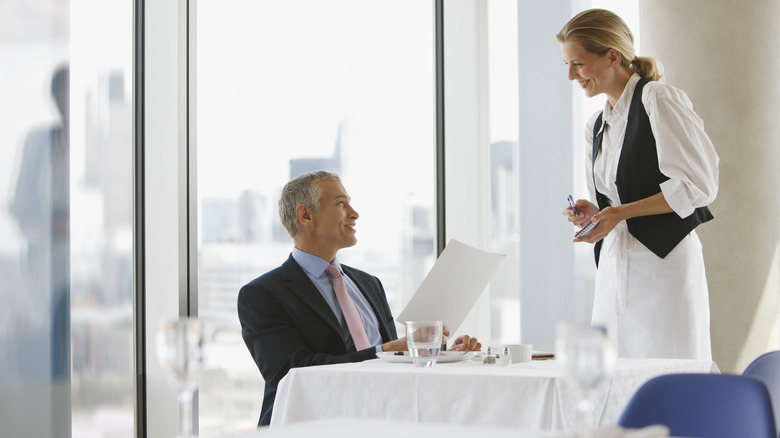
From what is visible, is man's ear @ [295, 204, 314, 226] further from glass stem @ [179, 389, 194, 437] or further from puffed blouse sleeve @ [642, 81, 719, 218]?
glass stem @ [179, 389, 194, 437]

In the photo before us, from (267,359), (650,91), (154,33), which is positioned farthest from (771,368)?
(154,33)

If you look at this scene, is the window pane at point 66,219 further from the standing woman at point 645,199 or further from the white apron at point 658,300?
the white apron at point 658,300

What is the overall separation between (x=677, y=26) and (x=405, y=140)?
5.37ft

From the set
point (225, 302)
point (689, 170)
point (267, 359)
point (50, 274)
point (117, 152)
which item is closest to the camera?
point (267, 359)

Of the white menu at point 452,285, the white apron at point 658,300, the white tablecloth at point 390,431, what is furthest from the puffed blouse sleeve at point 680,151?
the white tablecloth at point 390,431

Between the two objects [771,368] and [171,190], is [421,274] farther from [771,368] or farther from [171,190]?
[771,368]

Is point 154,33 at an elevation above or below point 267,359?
above

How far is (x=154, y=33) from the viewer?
338 centimetres

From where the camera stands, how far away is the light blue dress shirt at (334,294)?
2.63 meters

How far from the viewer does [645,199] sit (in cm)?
271

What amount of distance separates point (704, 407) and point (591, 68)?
4.95 feet

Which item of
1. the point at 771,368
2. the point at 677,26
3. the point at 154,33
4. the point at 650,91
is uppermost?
the point at 677,26

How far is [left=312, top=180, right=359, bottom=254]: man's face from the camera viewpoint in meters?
2.81

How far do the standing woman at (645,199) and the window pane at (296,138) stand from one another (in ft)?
4.90
